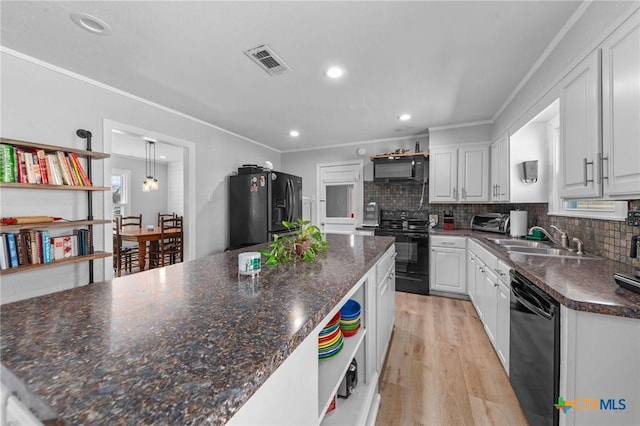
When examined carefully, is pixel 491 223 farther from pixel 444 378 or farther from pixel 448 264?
pixel 444 378

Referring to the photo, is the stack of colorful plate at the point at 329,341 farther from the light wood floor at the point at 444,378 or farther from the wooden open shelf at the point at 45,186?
the wooden open shelf at the point at 45,186

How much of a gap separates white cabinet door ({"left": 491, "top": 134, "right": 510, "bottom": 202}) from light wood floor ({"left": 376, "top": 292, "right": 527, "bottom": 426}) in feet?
4.78

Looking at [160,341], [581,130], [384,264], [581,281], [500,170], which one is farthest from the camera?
[500,170]

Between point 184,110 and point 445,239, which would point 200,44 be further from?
point 445,239

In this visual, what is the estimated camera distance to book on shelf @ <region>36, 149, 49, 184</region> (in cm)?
201

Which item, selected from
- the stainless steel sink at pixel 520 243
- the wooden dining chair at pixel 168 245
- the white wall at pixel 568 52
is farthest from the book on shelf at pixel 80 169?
the stainless steel sink at pixel 520 243

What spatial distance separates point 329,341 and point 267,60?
2.09 meters

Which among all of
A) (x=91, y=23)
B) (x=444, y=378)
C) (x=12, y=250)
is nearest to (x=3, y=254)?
(x=12, y=250)

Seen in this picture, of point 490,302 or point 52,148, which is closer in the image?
point 52,148

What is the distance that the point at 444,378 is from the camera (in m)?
1.87

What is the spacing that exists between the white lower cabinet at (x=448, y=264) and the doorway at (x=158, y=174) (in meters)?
3.26

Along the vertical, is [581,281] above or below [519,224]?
below

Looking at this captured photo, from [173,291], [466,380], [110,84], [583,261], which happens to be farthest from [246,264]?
[110,84]

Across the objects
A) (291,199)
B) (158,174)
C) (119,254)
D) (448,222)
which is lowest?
(119,254)
